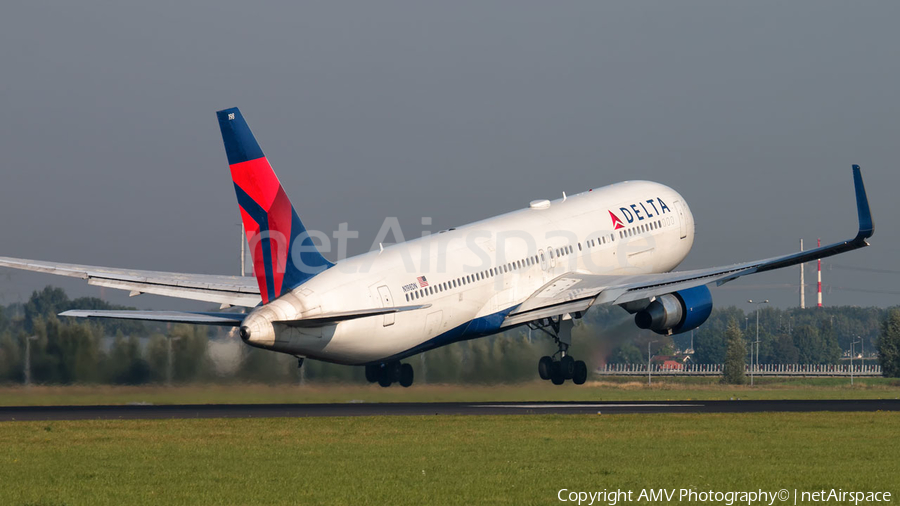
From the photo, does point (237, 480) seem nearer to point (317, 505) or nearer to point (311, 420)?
point (317, 505)

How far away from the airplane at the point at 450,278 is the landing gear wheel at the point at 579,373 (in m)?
0.05

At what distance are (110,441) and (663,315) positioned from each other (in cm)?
2242

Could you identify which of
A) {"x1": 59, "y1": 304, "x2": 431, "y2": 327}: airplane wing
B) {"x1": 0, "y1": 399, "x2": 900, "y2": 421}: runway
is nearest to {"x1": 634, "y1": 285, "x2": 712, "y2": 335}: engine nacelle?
{"x1": 0, "y1": 399, "x2": 900, "y2": 421}: runway

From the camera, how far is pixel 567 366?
45812 mm

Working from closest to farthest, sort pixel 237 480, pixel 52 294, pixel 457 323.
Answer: pixel 237 480, pixel 457 323, pixel 52 294

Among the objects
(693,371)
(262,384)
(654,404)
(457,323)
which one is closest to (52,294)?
(262,384)

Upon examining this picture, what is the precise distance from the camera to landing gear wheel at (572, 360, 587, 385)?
4622 centimetres

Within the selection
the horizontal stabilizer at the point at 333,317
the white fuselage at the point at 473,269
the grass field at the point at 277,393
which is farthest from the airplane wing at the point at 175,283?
the horizontal stabilizer at the point at 333,317

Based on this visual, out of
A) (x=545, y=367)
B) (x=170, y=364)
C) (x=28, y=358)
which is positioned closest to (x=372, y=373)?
(x=545, y=367)

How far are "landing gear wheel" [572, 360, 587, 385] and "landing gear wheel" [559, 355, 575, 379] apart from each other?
260 mm

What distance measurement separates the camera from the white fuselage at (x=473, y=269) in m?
34.3

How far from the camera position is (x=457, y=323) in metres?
40.4

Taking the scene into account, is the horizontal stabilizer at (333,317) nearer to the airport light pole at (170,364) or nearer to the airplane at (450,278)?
the airplane at (450,278)

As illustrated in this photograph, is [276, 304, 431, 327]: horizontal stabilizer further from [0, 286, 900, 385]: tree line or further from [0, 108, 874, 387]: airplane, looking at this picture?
[0, 286, 900, 385]: tree line
